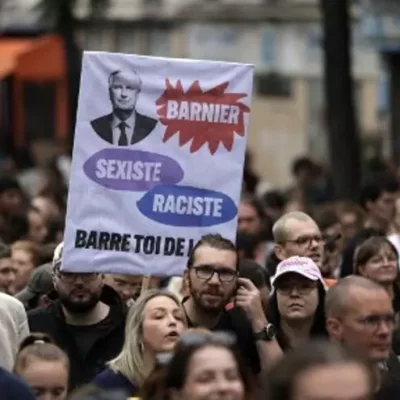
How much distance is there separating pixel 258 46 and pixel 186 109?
3170 cm

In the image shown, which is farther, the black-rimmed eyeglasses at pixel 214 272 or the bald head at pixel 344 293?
the black-rimmed eyeglasses at pixel 214 272

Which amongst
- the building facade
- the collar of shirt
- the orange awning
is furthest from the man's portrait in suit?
the building facade

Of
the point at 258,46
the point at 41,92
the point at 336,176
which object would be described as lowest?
the point at 336,176

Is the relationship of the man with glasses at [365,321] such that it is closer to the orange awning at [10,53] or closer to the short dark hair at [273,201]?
the short dark hair at [273,201]

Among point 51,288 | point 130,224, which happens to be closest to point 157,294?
point 130,224

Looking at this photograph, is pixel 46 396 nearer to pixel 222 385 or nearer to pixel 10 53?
pixel 222 385

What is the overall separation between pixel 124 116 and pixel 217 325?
141cm

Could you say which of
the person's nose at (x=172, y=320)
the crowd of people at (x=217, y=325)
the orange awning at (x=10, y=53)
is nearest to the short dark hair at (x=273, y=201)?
the crowd of people at (x=217, y=325)

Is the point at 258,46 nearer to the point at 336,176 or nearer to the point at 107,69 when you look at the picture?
the point at 336,176

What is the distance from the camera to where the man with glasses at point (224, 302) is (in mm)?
9773

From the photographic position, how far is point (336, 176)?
24.4 m

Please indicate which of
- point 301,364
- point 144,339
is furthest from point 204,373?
point 144,339

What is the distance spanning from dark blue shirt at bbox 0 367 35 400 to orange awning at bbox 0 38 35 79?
1044 inches

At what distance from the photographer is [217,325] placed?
9.91m
